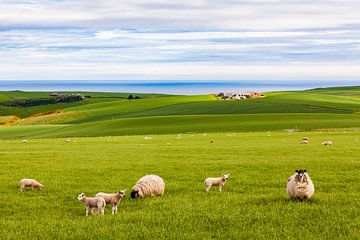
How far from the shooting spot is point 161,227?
12.2 metres

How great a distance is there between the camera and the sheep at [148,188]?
16062 millimetres

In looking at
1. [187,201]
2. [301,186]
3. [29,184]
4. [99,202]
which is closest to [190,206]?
[187,201]

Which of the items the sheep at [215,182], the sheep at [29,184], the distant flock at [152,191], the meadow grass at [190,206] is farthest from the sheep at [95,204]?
the sheep at [29,184]

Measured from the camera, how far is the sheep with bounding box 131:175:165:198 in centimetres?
1606

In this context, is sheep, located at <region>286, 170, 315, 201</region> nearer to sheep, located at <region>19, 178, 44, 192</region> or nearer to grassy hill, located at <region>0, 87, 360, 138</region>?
sheep, located at <region>19, 178, 44, 192</region>

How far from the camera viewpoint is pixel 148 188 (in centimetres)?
1622

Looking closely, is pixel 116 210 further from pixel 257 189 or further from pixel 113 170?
pixel 113 170

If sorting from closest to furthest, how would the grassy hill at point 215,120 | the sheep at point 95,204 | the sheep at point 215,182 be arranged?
the sheep at point 95,204
the sheep at point 215,182
the grassy hill at point 215,120

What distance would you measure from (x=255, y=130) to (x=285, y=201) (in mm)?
54138

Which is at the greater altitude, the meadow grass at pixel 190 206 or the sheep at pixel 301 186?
the sheep at pixel 301 186

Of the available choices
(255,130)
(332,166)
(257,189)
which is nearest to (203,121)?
(255,130)

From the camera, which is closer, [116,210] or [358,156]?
[116,210]

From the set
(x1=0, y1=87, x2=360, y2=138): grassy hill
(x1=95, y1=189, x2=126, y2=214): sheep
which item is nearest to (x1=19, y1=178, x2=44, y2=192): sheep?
(x1=95, y1=189, x2=126, y2=214): sheep

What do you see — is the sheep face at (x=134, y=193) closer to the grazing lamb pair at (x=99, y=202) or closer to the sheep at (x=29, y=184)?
the grazing lamb pair at (x=99, y=202)
